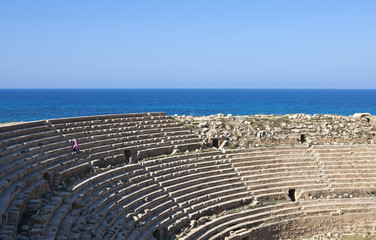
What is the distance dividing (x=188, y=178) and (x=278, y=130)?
1056 centimetres

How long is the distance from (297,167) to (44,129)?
1644 centimetres

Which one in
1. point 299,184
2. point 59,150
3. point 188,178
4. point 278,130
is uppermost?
point 59,150

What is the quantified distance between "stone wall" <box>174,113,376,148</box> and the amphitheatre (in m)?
0.09

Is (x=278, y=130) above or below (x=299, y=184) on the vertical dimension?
above

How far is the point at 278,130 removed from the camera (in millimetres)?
32500

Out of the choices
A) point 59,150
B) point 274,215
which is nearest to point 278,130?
point 274,215

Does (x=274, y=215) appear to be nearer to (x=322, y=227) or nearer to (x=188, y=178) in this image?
(x=322, y=227)

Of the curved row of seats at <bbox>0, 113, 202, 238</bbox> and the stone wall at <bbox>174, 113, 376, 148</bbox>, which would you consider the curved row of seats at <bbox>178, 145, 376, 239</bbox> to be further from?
the curved row of seats at <bbox>0, 113, 202, 238</bbox>

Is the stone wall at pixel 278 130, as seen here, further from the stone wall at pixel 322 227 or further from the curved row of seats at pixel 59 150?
the stone wall at pixel 322 227

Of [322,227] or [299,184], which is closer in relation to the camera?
[322,227]

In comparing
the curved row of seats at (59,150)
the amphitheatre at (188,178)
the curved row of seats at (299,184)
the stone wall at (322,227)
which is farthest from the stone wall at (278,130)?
the stone wall at (322,227)

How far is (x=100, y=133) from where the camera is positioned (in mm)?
25391

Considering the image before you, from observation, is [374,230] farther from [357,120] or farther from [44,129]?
[44,129]

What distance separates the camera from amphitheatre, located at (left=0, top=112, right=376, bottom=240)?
1742cm
